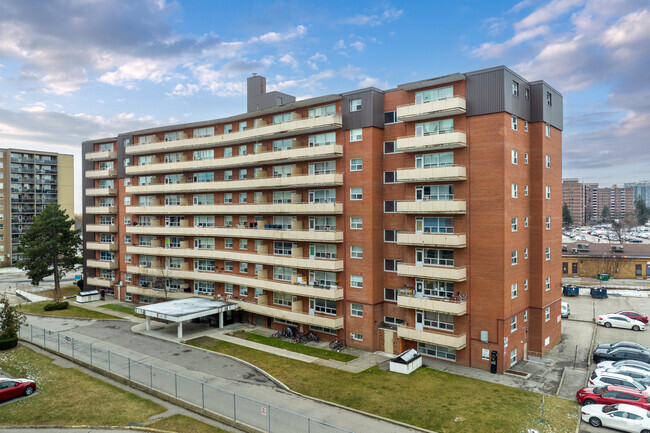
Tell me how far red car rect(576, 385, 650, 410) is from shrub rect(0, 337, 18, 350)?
47126 mm

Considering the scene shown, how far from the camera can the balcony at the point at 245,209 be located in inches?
1570

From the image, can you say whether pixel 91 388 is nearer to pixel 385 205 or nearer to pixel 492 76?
pixel 385 205

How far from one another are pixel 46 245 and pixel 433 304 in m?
57.4

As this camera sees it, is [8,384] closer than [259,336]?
Yes

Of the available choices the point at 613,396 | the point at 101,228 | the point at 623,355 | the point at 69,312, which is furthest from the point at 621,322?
the point at 101,228

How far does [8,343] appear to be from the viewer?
126 feet

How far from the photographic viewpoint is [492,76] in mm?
32531

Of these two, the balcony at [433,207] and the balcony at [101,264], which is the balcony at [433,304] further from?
the balcony at [101,264]

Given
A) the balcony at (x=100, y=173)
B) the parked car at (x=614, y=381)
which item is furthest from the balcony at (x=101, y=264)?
the parked car at (x=614, y=381)

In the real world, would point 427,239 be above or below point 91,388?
above

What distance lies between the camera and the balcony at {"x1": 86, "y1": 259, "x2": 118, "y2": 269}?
6175 centimetres

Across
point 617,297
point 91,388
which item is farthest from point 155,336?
point 617,297

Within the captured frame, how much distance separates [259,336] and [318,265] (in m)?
9.98

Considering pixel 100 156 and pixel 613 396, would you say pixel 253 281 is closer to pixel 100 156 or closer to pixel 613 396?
pixel 613 396
